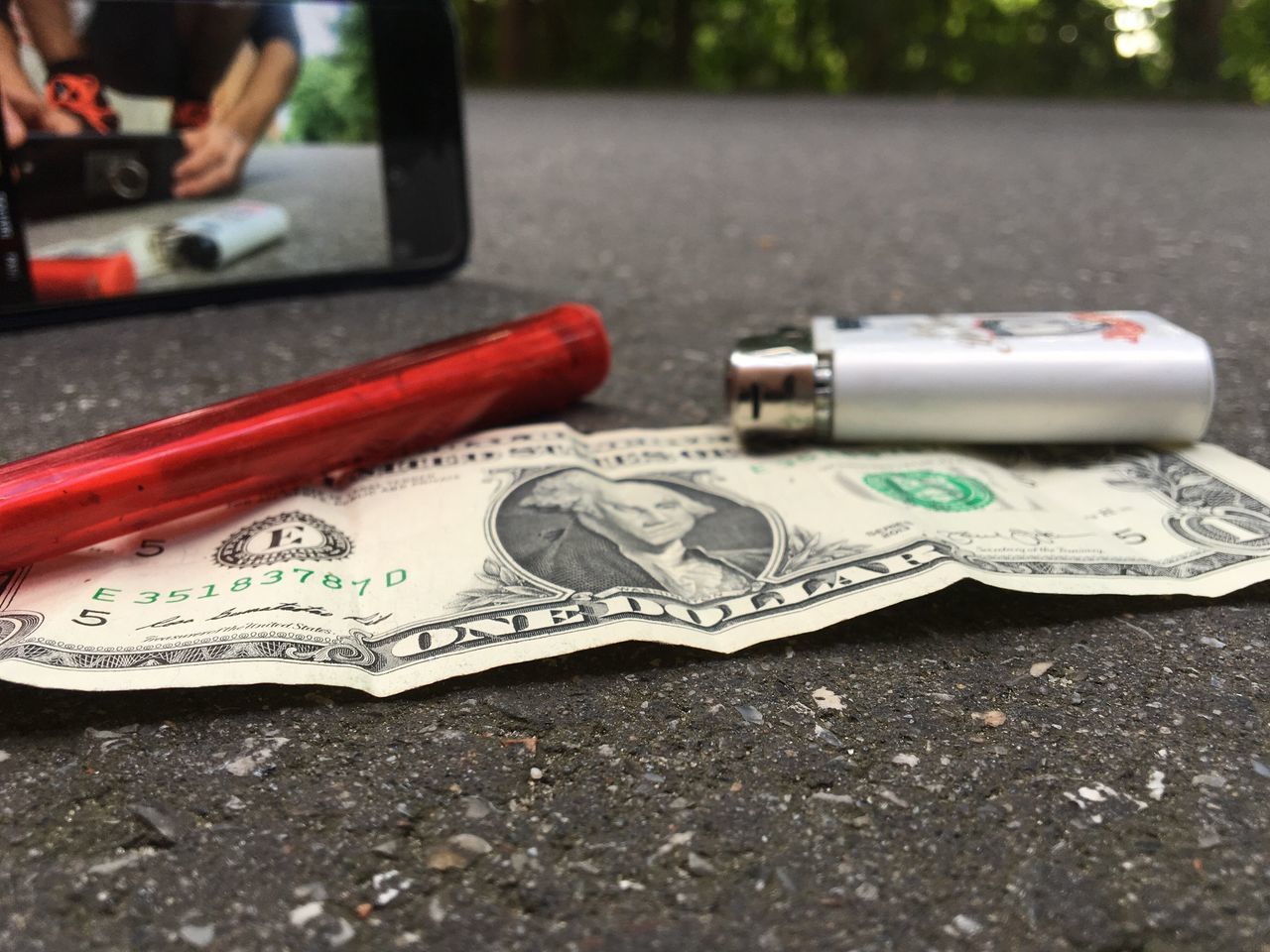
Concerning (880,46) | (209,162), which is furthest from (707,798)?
(880,46)

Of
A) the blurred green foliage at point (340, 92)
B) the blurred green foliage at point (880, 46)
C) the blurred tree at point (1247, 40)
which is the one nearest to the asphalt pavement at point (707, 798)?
the blurred green foliage at point (340, 92)

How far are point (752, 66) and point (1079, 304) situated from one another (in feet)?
17.7

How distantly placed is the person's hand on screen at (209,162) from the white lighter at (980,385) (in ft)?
1.94

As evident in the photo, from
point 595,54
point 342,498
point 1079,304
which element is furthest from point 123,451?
point 595,54

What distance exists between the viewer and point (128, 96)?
98cm

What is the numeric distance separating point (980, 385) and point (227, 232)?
31.3 inches

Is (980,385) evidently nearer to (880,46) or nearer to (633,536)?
(633,536)

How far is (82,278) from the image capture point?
1040mm

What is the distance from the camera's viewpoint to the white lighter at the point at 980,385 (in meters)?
0.75

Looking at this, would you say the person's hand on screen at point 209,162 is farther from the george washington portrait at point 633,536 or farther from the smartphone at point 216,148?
the george washington portrait at point 633,536

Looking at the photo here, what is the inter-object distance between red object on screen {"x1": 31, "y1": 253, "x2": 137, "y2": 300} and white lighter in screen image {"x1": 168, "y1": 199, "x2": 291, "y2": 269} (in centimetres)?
6

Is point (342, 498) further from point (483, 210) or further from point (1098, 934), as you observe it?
point (483, 210)

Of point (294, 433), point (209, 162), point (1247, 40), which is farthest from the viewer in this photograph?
point (1247, 40)

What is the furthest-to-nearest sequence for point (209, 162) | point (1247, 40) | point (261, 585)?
point (1247, 40)
point (209, 162)
point (261, 585)
